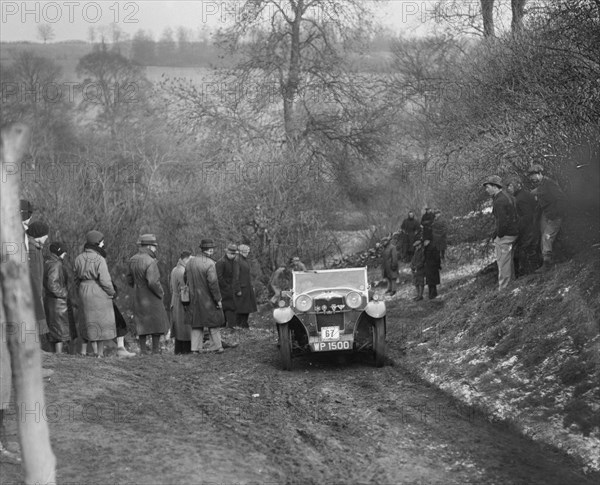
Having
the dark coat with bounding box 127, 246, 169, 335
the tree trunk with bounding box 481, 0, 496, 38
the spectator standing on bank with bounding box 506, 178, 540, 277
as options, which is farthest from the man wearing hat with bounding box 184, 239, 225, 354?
the tree trunk with bounding box 481, 0, 496, 38

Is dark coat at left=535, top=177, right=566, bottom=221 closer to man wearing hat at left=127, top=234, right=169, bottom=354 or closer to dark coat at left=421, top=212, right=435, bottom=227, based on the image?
dark coat at left=421, top=212, right=435, bottom=227

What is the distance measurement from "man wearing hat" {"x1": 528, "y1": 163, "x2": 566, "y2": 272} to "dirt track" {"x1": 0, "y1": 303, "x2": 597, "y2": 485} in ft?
10.6

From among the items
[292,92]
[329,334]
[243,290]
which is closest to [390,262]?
[243,290]

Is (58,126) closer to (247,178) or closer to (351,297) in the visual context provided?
(247,178)

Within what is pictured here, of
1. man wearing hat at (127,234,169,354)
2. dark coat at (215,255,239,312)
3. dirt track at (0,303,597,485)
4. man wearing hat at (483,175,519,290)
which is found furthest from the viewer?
dark coat at (215,255,239,312)

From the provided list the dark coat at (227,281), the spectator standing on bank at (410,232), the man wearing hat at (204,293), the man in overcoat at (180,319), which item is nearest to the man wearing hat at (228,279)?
the dark coat at (227,281)

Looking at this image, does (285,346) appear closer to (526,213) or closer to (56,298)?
(56,298)

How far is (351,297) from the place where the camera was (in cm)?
1194

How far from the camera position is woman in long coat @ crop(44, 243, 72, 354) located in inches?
490

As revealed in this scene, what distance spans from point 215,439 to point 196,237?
2223 cm

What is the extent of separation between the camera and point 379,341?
1179cm

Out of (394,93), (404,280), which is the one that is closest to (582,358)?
(404,280)

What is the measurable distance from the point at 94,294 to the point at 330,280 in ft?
11.5

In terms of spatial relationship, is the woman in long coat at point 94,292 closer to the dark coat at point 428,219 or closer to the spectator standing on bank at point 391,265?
the dark coat at point 428,219
